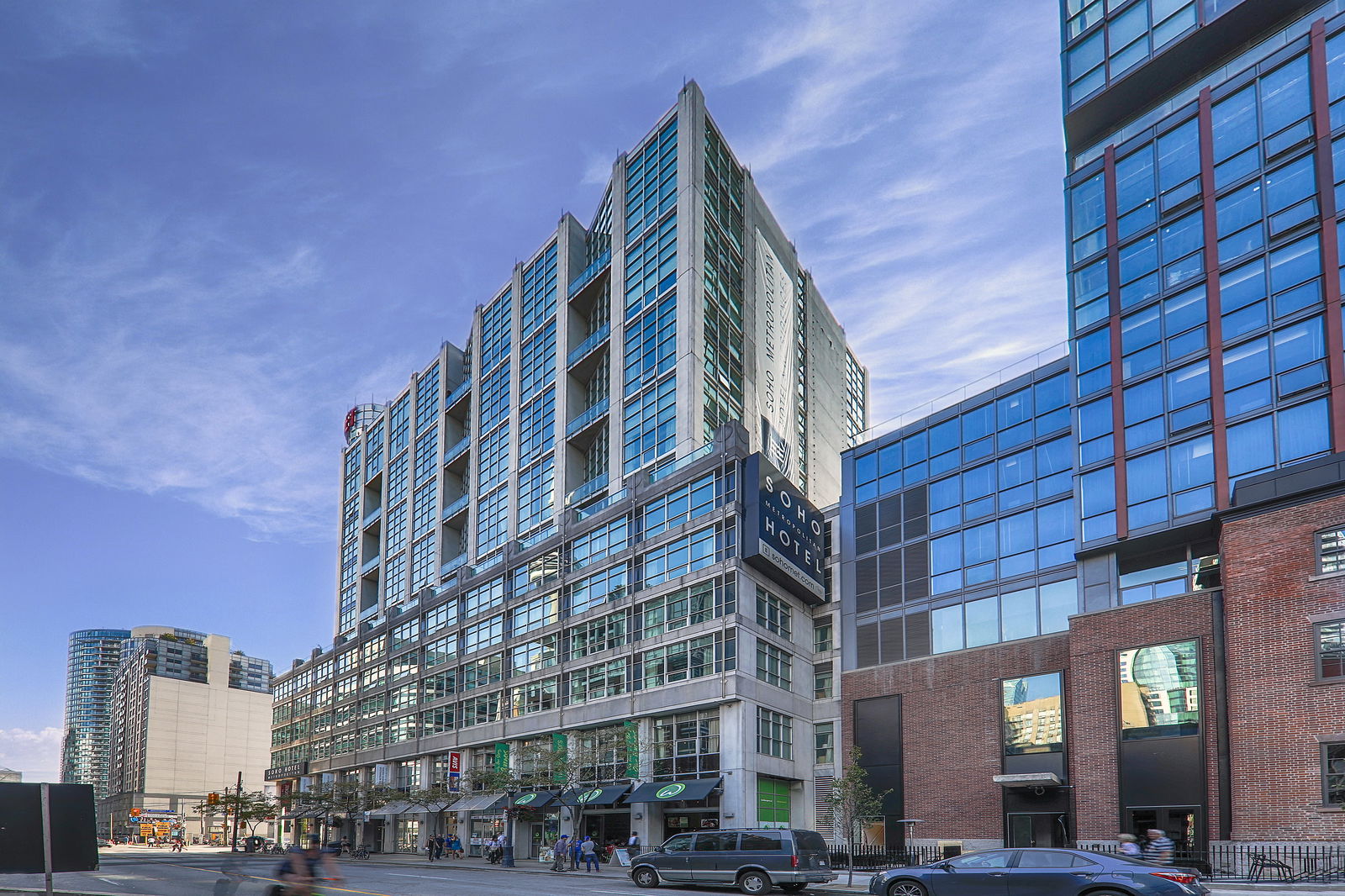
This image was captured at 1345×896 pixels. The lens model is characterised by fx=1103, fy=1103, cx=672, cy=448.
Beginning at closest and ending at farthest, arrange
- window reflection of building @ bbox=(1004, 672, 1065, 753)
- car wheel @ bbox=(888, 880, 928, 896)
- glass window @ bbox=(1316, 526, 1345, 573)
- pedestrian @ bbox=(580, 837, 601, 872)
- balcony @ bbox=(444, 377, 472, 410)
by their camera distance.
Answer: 1. car wheel @ bbox=(888, 880, 928, 896)
2. glass window @ bbox=(1316, 526, 1345, 573)
3. window reflection of building @ bbox=(1004, 672, 1065, 753)
4. pedestrian @ bbox=(580, 837, 601, 872)
5. balcony @ bbox=(444, 377, 472, 410)

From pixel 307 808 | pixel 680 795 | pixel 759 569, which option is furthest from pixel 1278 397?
pixel 307 808

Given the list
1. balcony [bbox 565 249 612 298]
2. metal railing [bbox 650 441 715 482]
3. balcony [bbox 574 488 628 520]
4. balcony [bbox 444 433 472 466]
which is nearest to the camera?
metal railing [bbox 650 441 715 482]

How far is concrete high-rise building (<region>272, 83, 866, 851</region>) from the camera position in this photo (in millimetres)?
52969

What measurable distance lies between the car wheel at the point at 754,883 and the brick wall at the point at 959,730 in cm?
2025

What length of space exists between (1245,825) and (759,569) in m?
24.3

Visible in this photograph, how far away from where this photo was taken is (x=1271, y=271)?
123ft

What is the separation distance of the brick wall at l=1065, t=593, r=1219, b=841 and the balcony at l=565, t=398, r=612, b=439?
36.5 meters

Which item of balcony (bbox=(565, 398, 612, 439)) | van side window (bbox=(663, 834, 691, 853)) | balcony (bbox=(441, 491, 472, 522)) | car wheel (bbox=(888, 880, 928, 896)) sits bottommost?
van side window (bbox=(663, 834, 691, 853))

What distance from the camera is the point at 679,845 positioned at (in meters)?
30.8

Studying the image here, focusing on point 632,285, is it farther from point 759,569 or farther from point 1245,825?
point 1245,825

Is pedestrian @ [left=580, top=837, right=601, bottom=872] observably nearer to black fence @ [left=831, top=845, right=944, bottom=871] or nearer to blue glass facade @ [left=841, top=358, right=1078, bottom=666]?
black fence @ [left=831, top=845, right=944, bottom=871]

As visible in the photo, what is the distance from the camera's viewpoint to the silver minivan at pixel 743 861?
28297mm

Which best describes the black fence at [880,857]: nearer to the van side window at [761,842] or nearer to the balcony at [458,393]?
the van side window at [761,842]

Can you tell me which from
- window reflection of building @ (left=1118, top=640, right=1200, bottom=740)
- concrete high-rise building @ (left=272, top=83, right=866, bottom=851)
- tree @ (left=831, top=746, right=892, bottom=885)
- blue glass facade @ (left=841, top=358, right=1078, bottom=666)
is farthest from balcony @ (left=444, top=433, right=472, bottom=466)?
window reflection of building @ (left=1118, top=640, right=1200, bottom=740)
